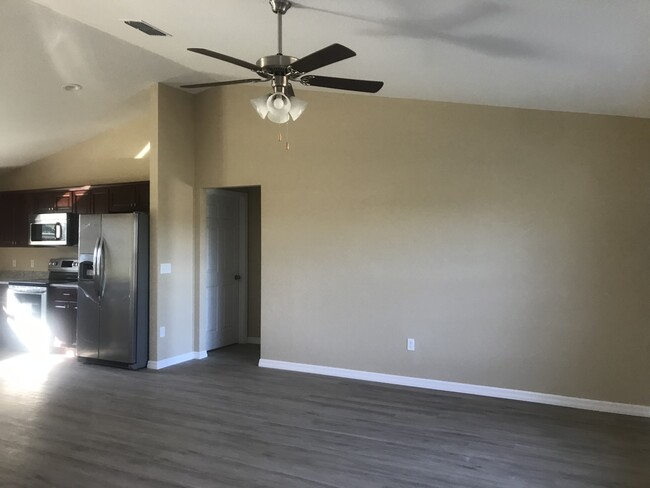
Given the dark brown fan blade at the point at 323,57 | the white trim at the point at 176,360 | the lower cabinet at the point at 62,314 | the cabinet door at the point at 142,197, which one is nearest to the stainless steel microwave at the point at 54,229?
the lower cabinet at the point at 62,314

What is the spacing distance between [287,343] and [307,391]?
34.5 inches

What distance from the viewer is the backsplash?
711cm

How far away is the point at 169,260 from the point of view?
19.0 feet

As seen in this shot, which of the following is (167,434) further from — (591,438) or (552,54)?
(552,54)

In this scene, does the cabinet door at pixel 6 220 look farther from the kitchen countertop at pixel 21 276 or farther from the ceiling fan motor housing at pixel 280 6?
the ceiling fan motor housing at pixel 280 6

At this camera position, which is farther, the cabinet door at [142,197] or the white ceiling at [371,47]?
the cabinet door at [142,197]

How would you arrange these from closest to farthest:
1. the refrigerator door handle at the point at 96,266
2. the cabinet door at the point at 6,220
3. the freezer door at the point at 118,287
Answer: the freezer door at the point at 118,287 → the refrigerator door handle at the point at 96,266 → the cabinet door at the point at 6,220

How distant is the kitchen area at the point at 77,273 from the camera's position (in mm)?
5516

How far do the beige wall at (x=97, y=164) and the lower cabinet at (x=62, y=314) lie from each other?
158 cm

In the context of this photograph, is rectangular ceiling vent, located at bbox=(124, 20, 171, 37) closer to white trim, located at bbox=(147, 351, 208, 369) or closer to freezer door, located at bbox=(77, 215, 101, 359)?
freezer door, located at bbox=(77, 215, 101, 359)

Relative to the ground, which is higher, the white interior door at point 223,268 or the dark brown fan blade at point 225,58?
the dark brown fan blade at point 225,58

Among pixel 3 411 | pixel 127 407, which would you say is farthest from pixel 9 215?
pixel 127 407

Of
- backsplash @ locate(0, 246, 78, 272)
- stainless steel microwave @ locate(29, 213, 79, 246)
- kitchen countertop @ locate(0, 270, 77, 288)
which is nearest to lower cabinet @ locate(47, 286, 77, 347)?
stainless steel microwave @ locate(29, 213, 79, 246)

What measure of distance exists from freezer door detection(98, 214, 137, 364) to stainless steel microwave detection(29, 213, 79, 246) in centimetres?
121
